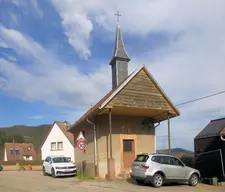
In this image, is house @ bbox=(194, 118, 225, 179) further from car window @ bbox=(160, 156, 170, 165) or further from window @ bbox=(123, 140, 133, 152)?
window @ bbox=(123, 140, 133, 152)

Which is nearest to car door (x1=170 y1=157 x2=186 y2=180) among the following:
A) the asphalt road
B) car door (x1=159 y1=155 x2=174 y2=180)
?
car door (x1=159 y1=155 x2=174 y2=180)

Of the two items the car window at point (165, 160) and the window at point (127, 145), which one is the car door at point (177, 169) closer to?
the car window at point (165, 160)

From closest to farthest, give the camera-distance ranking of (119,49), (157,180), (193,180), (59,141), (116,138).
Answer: (157,180) < (193,180) < (116,138) < (119,49) < (59,141)

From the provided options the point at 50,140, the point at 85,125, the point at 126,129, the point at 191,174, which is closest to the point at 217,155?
the point at 191,174

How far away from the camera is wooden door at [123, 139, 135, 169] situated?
21.3m

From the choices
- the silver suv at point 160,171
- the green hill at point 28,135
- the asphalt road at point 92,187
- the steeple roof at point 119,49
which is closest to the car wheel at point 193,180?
the silver suv at point 160,171

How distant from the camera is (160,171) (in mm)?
16156

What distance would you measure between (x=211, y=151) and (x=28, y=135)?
9522cm

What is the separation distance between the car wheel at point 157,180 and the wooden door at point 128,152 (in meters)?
5.23

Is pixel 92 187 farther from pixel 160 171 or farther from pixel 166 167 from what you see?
pixel 166 167

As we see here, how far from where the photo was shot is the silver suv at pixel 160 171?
1595 centimetres

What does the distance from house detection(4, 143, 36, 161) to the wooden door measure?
223 ft

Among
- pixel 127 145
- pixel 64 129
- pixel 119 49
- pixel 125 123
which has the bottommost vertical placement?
pixel 127 145

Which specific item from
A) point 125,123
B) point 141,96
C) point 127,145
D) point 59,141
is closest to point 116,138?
point 127,145
